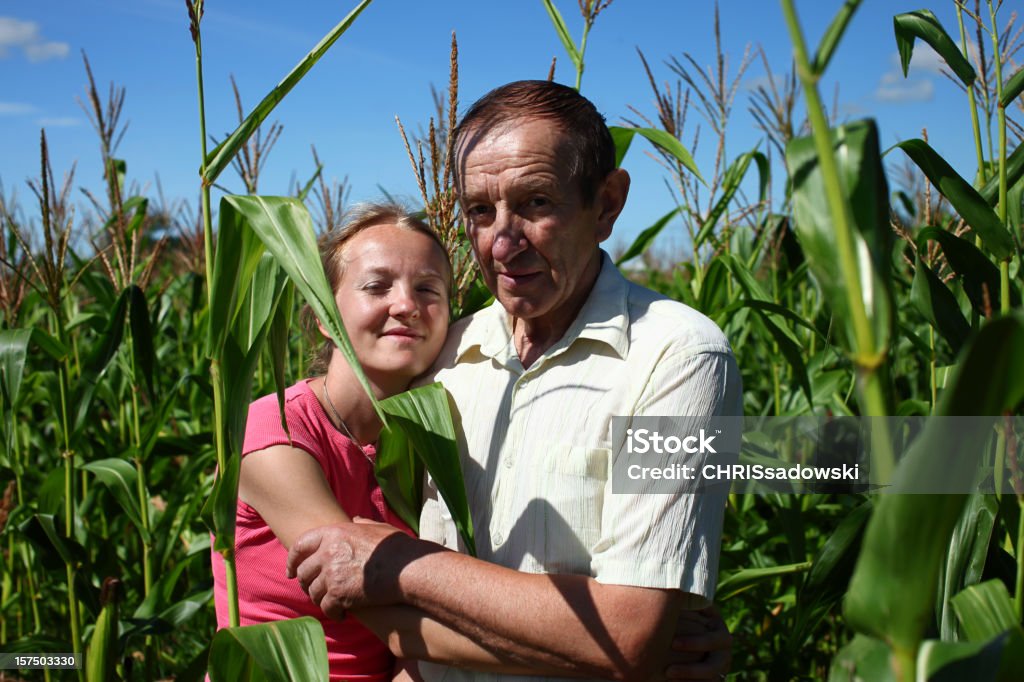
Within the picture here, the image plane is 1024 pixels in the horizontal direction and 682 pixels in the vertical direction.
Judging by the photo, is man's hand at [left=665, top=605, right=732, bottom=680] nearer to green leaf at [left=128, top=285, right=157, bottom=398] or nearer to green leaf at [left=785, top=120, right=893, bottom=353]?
green leaf at [left=785, top=120, right=893, bottom=353]

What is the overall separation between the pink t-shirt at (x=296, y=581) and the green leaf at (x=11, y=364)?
0.79 m

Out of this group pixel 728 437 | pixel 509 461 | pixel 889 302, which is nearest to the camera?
pixel 889 302

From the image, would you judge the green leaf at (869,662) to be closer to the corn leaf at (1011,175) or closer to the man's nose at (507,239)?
the man's nose at (507,239)

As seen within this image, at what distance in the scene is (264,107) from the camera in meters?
1.52

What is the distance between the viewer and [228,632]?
1.42 metres

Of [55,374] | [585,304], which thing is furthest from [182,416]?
[585,304]

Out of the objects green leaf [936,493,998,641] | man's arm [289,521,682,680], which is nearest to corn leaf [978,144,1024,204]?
green leaf [936,493,998,641]

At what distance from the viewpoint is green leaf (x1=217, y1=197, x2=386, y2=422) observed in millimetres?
1176

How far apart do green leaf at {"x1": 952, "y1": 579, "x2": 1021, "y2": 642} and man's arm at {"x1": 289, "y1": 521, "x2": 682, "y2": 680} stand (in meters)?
0.56

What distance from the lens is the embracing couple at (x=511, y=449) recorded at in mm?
1565

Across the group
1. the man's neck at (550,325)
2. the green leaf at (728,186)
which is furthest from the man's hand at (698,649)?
the green leaf at (728,186)

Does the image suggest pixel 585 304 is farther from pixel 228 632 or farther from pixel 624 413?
pixel 228 632

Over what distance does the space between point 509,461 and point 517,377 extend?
0.20m

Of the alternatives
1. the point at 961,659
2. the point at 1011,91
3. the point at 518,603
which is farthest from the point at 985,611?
the point at 1011,91
